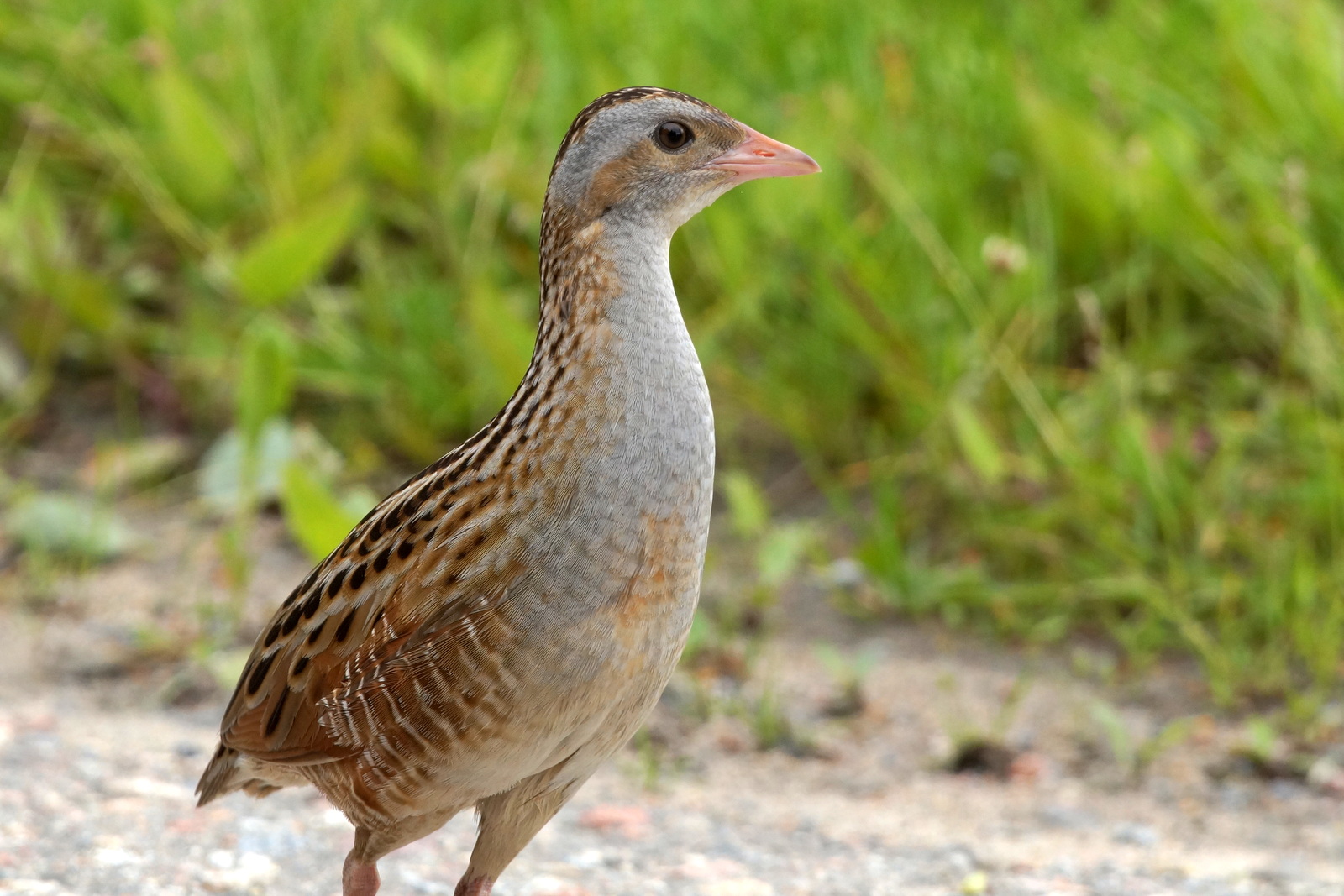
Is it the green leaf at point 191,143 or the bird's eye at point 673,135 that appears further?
the green leaf at point 191,143

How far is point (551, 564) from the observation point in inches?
99.3

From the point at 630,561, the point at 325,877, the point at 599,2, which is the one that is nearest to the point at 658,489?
the point at 630,561

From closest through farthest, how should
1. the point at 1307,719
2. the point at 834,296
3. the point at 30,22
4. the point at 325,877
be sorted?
the point at 325,877, the point at 1307,719, the point at 834,296, the point at 30,22

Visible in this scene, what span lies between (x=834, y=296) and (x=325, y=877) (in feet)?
7.53

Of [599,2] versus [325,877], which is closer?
[325,877]

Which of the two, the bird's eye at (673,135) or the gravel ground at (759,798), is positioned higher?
the bird's eye at (673,135)

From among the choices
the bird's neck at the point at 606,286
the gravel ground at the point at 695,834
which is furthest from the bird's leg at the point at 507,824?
the bird's neck at the point at 606,286

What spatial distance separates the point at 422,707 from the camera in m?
2.56

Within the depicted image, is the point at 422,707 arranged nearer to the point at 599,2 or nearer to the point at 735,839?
the point at 735,839

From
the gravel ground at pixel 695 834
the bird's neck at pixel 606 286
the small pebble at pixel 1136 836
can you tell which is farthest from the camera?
the small pebble at pixel 1136 836

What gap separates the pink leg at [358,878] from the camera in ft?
9.25

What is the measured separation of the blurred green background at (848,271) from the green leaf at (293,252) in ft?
0.04

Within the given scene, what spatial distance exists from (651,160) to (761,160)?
0.19m

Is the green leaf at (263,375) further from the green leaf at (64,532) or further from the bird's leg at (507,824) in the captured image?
the bird's leg at (507,824)
